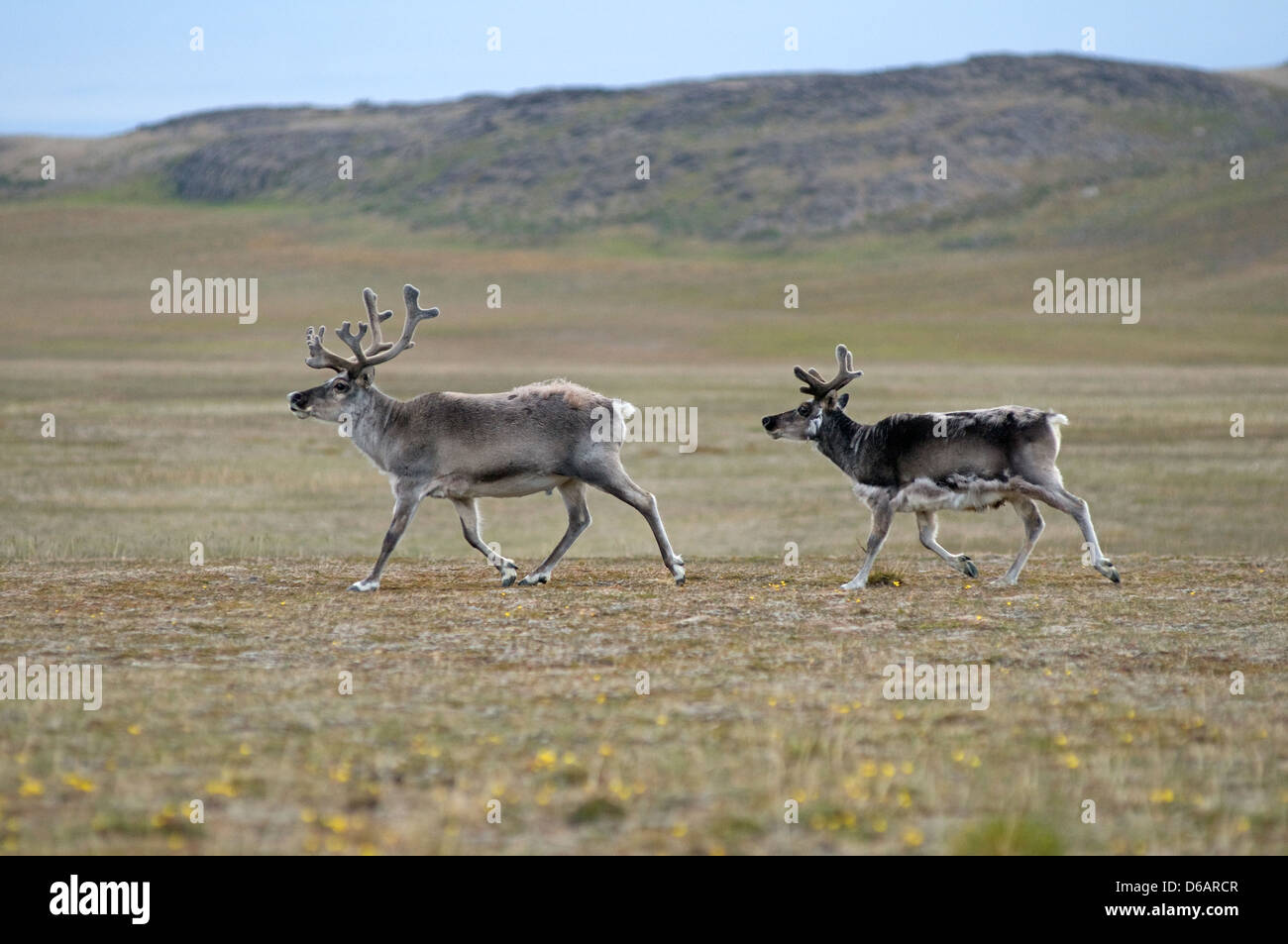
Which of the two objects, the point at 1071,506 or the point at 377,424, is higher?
the point at 377,424

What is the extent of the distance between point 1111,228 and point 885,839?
136 metres

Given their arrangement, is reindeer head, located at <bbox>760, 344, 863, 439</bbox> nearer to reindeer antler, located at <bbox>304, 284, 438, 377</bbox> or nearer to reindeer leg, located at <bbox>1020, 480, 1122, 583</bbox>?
reindeer leg, located at <bbox>1020, 480, 1122, 583</bbox>

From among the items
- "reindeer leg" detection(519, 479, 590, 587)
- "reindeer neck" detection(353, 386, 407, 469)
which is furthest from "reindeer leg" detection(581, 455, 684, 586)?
"reindeer neck" detection(353, 386, 407, 469)

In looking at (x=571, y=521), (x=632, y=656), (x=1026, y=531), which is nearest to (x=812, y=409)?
(x=1026, y=531)

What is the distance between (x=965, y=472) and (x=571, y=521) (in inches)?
159

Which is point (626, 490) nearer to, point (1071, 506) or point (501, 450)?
point (501, 450)

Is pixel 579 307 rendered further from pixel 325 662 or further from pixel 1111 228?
pixel 325 662

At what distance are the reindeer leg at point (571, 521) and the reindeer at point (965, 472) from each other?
2840 millimetres

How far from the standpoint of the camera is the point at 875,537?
48.0 feet

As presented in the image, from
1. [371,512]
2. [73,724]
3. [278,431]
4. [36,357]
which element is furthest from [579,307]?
[73,724]

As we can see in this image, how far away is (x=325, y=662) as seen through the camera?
35.0 feet

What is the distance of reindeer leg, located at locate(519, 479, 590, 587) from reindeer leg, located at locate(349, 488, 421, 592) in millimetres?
1339

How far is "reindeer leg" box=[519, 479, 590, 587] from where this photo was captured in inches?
594

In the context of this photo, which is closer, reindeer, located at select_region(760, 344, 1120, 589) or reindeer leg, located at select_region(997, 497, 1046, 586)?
reindeer, located at select_region(760, 344, 1120, 589)
